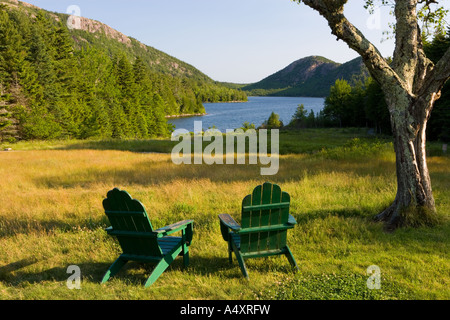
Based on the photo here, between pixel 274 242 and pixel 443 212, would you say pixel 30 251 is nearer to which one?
pixel 274 242

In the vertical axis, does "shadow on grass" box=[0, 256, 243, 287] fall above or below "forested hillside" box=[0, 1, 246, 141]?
below

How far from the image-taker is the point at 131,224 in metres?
4.17

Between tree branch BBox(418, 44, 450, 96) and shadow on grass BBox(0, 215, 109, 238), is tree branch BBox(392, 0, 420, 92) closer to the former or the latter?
tree branch BBox(418, 44, 450, 96)

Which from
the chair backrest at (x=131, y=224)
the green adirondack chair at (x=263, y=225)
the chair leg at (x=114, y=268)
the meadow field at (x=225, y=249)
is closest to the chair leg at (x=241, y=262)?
the green adirondack chair at (x=263, y=225)

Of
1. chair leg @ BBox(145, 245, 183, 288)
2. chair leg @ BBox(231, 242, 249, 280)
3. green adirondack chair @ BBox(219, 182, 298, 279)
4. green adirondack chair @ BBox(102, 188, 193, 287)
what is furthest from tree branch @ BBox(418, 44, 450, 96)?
chair leg @ BBox(145, 245, 183, 288)

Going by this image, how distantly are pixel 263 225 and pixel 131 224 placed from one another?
1.82 meters

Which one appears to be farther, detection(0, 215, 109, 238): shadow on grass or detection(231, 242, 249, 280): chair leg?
detection(0, 215, 109, 238): shadow on grass

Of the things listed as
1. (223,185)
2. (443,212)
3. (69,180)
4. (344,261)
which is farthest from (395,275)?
(69,180)

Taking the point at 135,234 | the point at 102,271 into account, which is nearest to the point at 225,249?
the point at 135,234

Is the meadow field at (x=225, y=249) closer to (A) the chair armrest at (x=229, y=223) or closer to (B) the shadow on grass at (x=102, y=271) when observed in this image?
(B) the shadow on grass at (x=102, y=271)

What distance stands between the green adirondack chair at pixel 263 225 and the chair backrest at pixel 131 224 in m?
1.12

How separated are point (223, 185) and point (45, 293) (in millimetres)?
6805

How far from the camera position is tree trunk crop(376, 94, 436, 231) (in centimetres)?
619

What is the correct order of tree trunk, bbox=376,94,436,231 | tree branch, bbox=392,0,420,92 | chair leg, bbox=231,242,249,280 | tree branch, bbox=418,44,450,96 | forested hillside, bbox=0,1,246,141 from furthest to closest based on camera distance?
forested hillside, bbox=0,1,246,141 < tree branch, bbox=392,0,420,92 < tree trunk, bbox=376,94,436,231 < tree branch, bbox=418,44,450,96 < chair leg, bbox=231,242,249,280
